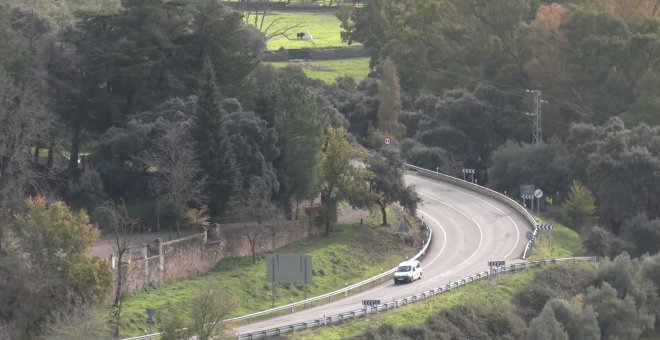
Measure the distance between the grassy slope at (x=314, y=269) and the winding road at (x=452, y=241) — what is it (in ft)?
6.85

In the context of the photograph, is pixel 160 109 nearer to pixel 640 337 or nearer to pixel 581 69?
pixel 640 337

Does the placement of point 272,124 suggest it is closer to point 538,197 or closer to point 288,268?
point 288,268

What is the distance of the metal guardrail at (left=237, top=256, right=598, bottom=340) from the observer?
59.0 m

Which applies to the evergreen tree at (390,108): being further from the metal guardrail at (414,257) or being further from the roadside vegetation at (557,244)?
the roadside vegetation at (557,244)

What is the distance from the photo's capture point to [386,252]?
80.6 metres

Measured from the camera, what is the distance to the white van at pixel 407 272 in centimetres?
7319

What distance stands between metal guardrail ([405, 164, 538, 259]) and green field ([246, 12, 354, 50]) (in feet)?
149

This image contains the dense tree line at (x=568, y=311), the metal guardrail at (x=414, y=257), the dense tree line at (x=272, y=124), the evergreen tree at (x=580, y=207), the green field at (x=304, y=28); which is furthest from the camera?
the green field at (x=304, y=28)

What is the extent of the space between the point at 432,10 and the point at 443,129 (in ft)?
75.3

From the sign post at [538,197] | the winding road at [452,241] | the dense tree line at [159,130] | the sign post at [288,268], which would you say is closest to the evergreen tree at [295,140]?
the dense tree line at [159,130]

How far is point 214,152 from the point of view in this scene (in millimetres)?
73625

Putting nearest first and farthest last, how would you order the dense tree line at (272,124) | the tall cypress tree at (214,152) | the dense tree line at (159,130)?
the dense tree line at (159,130), the dense tree line at (272,124), the tall cypress tree at (214,152)

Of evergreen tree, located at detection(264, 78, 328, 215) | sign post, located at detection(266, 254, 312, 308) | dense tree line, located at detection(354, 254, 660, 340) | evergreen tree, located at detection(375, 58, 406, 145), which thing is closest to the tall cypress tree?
evergreen tree, located at detection(264, 78, 328, 215)

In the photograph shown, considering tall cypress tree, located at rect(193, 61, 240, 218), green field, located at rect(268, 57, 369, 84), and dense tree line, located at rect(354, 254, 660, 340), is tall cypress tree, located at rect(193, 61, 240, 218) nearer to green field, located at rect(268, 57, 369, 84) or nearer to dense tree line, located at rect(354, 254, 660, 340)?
dense tree line, located at rect(354, 254, 660, 340)
